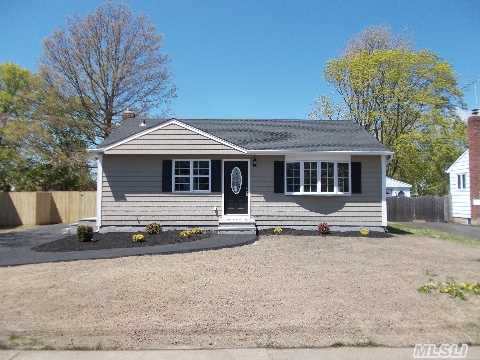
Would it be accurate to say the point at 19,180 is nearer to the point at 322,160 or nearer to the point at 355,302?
the point at 322,160

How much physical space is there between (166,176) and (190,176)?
0.83m

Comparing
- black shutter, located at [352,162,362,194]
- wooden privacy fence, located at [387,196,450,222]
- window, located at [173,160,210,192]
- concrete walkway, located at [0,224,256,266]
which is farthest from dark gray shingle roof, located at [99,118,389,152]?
wooden privacy fence, located at [387,196,450,222]

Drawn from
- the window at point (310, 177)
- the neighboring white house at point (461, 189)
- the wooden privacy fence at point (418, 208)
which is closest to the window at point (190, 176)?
the window at point (310, 177)

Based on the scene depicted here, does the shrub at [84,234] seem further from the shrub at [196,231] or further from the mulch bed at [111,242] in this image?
the shrub at [196,231]

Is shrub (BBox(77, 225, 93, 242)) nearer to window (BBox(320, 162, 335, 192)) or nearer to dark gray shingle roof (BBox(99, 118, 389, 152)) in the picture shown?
dark gray shingle roof (BBox(99, 118, 389, 152))

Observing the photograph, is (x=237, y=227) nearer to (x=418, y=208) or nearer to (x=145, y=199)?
(x=145, y=199)

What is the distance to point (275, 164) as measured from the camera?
14.6 m

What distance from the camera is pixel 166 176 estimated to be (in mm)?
14406

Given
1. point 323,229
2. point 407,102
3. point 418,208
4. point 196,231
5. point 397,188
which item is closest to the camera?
point 196,231

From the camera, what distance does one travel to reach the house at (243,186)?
14305 mm

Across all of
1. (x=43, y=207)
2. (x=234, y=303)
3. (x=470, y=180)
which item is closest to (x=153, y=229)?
(x=234, y=303)

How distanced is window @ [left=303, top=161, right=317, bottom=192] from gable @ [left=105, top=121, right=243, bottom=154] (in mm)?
2411

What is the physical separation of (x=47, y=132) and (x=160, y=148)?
16091mm

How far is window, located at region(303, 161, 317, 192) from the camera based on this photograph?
14484 millimetres
